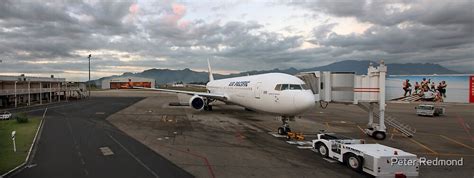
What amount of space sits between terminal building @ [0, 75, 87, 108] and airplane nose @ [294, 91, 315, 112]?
140 ft

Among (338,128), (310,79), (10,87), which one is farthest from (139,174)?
(10,87)

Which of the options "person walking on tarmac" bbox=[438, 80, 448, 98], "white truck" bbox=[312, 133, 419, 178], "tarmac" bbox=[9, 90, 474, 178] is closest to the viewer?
"white truck" bbox=[312, 133, 419, 178]

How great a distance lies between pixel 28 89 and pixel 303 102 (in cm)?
4955

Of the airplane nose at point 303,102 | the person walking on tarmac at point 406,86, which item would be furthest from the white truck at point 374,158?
the person walking on tarmac at point 406,86

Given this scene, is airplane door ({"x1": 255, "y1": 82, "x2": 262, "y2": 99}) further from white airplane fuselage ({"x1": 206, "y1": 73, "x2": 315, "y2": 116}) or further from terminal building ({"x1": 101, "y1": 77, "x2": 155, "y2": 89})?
terminal building ({"x1": 101, "y1": 77, "x2": 155, "y2": 89})

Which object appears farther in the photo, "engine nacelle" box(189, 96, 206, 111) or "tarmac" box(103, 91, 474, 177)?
"engine nacelle" box(189, 96, 206, 111)

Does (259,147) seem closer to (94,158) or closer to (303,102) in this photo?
(303,102)

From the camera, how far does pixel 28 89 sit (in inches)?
2089

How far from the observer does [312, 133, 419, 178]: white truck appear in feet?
44.1

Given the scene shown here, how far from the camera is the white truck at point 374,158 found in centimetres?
1343

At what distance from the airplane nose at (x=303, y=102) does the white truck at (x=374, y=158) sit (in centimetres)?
449

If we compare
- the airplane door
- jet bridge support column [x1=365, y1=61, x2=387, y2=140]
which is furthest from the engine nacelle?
jet bridge support column [x1=365, y1=61, x2=387, y2=140]

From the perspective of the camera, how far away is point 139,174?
543 inches

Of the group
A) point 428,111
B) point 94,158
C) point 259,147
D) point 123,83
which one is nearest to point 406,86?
point 428,111
